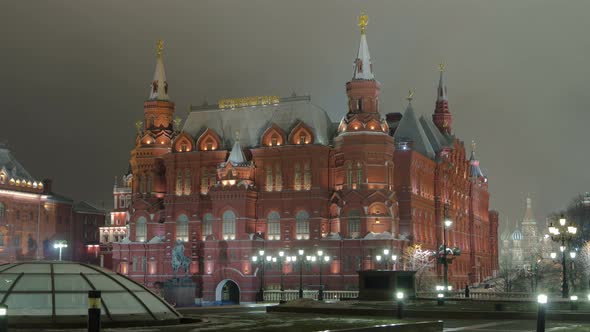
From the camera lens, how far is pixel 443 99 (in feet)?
466

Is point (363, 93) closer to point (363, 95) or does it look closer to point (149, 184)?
point (363, 95)

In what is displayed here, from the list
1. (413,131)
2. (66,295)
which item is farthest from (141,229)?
(66,295)

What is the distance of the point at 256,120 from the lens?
113m

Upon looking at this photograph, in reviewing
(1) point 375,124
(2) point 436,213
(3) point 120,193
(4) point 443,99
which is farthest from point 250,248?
(3) point 120,193

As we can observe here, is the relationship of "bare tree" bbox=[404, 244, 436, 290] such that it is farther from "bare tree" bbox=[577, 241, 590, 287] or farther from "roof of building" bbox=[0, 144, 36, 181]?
"roof of building" bbox=[0, 144, 36, 181]

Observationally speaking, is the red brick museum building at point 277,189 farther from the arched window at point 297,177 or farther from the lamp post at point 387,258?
the lamp post at point 387,258

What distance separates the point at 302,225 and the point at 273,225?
3727mm

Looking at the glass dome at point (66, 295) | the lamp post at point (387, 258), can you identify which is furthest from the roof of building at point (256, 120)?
the glass dome at point (66, 295)

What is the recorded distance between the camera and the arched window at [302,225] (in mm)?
103856

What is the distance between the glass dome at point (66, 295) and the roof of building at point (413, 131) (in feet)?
277

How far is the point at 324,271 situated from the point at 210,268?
553 inches

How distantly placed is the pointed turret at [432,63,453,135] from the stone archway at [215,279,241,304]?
49450mm

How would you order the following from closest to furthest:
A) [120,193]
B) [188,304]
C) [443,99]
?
[188,304], [443,99], [120,193]

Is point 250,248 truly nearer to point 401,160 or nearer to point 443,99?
point 401,160
